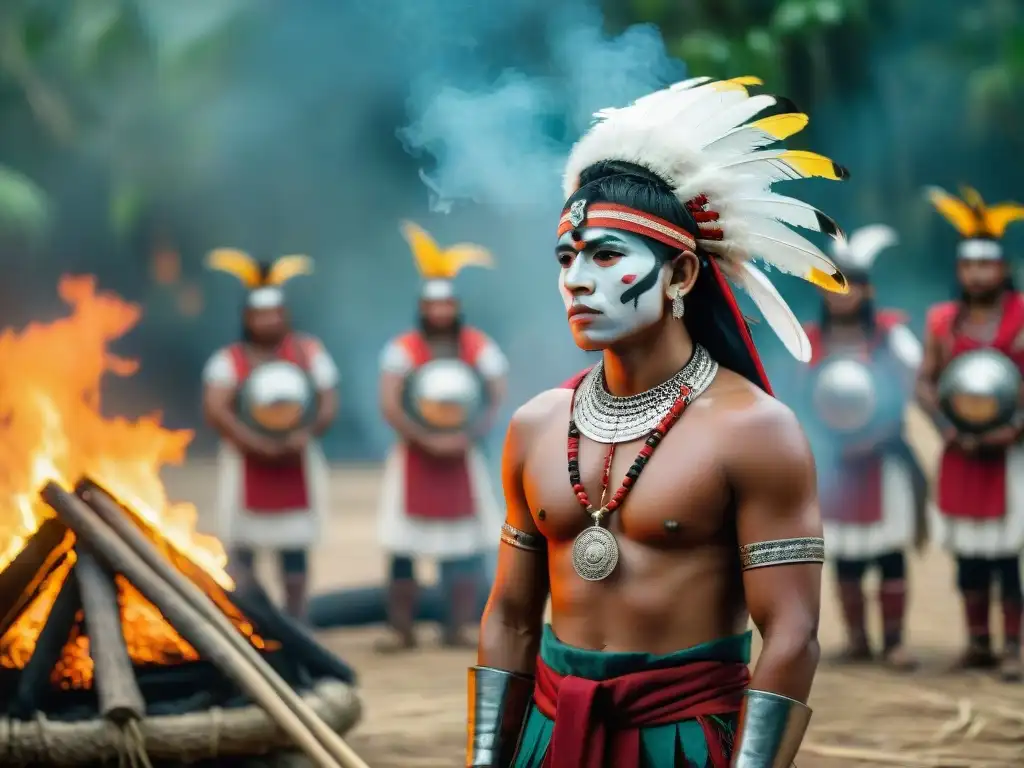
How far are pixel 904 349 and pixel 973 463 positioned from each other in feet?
2.04

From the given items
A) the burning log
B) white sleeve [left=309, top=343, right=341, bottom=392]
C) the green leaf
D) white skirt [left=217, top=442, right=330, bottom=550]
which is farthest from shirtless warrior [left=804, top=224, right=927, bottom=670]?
the green leaf

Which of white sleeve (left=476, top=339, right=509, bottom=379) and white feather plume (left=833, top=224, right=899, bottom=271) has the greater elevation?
white feather plume (left=833, top=224, right=899, bottom=271)

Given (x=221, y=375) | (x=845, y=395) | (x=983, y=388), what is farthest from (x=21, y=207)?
(x=983, y=388)

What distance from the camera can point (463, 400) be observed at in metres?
6.89

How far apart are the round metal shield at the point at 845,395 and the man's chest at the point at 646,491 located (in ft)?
13.5

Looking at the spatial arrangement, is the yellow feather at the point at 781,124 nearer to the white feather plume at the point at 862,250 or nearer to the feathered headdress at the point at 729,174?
the feathered headdress at the point at 729,174

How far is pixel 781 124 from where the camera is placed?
8.16 feet

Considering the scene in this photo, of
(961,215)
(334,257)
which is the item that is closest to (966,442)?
(961,215)

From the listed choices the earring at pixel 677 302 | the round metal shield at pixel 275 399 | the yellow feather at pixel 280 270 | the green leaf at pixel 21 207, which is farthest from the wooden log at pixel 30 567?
the green leaf at pixel 21 207

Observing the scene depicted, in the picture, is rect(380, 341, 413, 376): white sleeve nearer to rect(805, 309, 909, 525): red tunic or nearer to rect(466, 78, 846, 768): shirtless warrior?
rect(805, 309, 909, 525): red tunic

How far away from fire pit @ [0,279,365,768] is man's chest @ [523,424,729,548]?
55.1 inches

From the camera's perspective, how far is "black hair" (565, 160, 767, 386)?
244 centimetres

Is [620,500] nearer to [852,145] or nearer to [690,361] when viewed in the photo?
[690,361]

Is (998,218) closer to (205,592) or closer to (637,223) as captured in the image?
(205,592)
